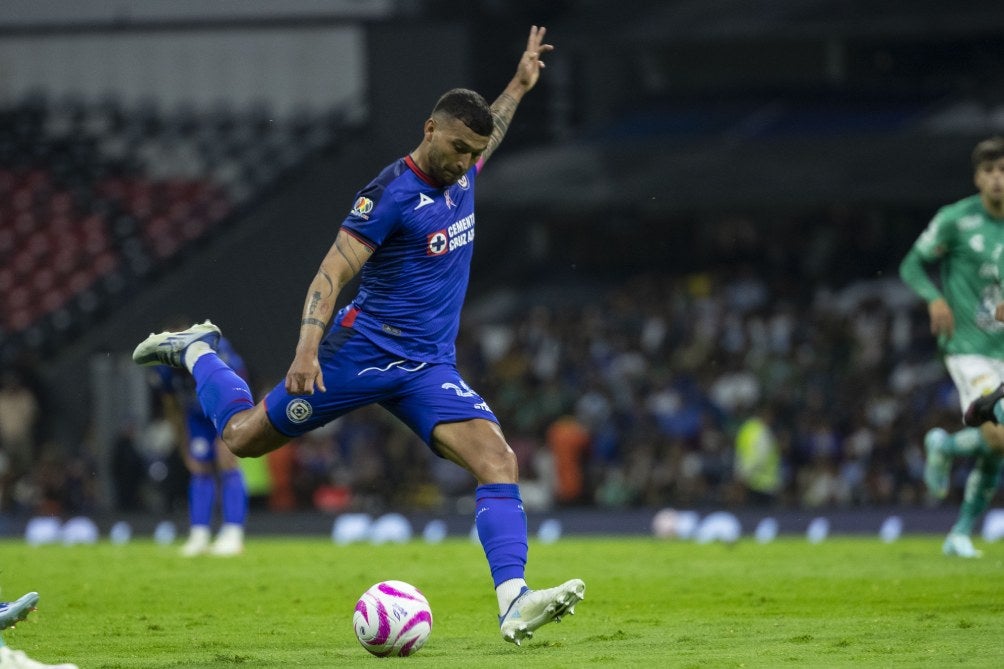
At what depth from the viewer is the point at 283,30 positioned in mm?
28953

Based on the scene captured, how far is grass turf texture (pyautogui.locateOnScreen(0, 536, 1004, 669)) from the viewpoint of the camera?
7.55 metres

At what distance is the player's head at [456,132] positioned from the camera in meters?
7.95

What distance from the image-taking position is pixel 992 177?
11.4 m

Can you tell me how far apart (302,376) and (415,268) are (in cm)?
87

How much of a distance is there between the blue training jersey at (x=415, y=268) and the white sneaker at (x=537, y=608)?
1.34 metres

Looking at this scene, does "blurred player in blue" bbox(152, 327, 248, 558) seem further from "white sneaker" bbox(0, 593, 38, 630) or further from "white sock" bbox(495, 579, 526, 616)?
"white sneaker" bbox(0, 593, 38, 630)

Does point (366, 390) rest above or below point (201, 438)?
above

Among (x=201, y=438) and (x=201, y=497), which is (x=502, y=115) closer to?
(x=201, y=438)

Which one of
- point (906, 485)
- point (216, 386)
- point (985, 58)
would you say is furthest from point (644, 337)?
point (216, 386)

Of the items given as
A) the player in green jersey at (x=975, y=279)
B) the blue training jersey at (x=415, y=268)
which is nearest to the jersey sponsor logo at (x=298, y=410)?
the blue training jersey at (x=415, y=268)

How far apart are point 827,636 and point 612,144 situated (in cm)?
1843

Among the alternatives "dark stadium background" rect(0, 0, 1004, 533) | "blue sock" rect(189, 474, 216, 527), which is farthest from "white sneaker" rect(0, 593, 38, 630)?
"dark stadium background" rect(0, 0, 1004, 533)

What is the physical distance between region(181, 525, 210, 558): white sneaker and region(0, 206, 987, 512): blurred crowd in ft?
20.9

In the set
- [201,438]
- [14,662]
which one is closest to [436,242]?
[14,662]
